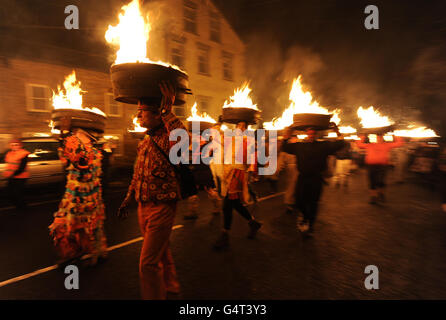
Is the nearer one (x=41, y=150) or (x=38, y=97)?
(x=41, y=150)

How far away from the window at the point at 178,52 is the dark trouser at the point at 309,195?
55.3 feet

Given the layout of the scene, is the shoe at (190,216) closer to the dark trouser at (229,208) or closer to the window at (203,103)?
→ the dark trouser at (229,208)

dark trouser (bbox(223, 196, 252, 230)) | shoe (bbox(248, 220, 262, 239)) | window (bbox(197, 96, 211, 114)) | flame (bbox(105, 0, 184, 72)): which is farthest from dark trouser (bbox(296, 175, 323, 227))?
window (bbox(197, 96, 211, 114))

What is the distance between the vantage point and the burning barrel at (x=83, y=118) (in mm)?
3578

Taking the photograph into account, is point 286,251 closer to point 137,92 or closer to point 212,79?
point 137,92

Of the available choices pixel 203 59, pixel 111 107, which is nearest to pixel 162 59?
pixel 203 59

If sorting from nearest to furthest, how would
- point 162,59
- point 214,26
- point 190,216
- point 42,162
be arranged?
point 190,216
point 42,162
point 162,59
point 214,26

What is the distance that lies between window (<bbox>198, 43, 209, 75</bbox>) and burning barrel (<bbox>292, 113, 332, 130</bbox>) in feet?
58.2

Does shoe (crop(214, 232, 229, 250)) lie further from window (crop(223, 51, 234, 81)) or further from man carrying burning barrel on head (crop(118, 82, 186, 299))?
window (crop(223, 51, 234, 81))

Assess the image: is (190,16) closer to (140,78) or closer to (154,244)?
(140,78)

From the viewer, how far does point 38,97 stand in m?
13.6

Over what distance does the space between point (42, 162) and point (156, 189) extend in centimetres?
761

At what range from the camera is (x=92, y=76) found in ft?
50.1

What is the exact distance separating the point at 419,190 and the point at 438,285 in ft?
25.1
